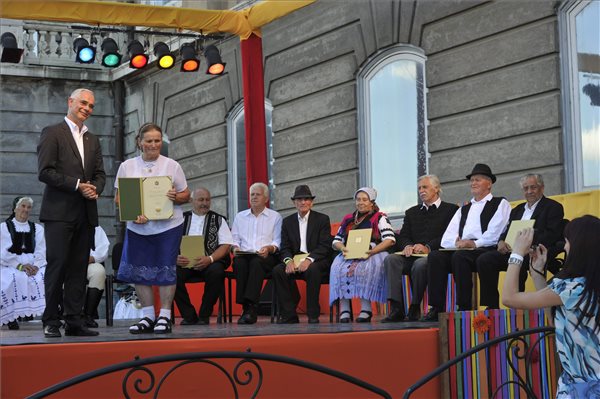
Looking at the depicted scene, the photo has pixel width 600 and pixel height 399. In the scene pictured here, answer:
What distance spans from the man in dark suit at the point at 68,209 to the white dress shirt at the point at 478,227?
331 cm

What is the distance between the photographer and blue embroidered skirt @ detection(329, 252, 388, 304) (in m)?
9.10

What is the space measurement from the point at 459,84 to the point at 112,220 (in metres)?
10.6

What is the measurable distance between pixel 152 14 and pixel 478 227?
569cm

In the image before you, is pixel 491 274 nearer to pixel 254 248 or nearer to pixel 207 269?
pixel 254 248

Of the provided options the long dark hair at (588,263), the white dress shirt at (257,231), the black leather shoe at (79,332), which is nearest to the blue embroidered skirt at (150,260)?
the black leather shoe at (79,332)

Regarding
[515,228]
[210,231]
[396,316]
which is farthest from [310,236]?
[515,228]

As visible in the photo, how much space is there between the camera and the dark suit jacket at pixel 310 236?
9.70 metres

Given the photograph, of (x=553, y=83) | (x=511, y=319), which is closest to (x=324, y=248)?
(x=511, y=319)

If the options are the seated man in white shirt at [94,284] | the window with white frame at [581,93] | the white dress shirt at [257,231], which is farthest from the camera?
the seated man in white shirt at [94,284]

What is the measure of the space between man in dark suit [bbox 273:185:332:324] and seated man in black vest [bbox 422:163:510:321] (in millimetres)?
1188

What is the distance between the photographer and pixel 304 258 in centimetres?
950

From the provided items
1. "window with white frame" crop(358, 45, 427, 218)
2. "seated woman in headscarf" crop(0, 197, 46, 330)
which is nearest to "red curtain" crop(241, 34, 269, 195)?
"window with white frame" crop(358, 45, 427, 218)

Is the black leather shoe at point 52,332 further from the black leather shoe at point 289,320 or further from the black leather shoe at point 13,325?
the black leather shoe at point 13,325

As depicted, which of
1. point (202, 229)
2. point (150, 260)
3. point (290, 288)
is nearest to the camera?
point (150, 260)
